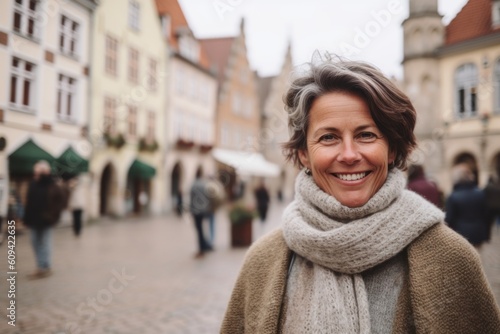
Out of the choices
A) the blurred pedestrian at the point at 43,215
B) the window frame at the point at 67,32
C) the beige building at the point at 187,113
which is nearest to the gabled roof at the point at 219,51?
the beige building at the point at 187,113

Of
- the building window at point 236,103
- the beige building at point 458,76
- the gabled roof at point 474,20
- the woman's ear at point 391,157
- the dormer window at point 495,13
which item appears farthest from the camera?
the building window at point 236,103

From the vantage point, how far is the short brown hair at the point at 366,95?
1.39 m

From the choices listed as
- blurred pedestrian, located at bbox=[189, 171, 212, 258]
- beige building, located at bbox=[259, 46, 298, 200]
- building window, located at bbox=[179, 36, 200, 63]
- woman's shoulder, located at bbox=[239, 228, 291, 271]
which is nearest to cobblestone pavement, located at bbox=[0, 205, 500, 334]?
blurred pedestrian, located at bbox=[189, 171, 212, 258]

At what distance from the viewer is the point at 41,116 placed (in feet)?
5.90

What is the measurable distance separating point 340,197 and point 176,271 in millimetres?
6409

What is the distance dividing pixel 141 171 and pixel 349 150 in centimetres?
1860

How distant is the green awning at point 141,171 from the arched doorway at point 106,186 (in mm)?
988

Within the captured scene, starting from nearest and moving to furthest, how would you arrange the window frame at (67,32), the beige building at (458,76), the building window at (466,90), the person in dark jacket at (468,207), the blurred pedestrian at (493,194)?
the window frame at (67,32) → the beige building at (458,76) → the building window at (466,90) → the person in dark jacket at (468,207) → the blurred pedestrian at (493,194)

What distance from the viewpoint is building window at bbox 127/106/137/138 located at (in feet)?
59.3

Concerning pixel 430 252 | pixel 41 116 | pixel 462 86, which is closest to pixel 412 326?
pixel 430 252

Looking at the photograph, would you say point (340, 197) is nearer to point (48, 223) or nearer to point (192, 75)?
point (48, 223)

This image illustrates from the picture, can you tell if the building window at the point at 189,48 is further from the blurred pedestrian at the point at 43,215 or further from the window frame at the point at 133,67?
the blurred pedestrian at the point at 43,215

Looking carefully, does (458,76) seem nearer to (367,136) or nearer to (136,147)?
(367,136)

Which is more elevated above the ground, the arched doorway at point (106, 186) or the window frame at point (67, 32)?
the window frame at point (67, 32)
